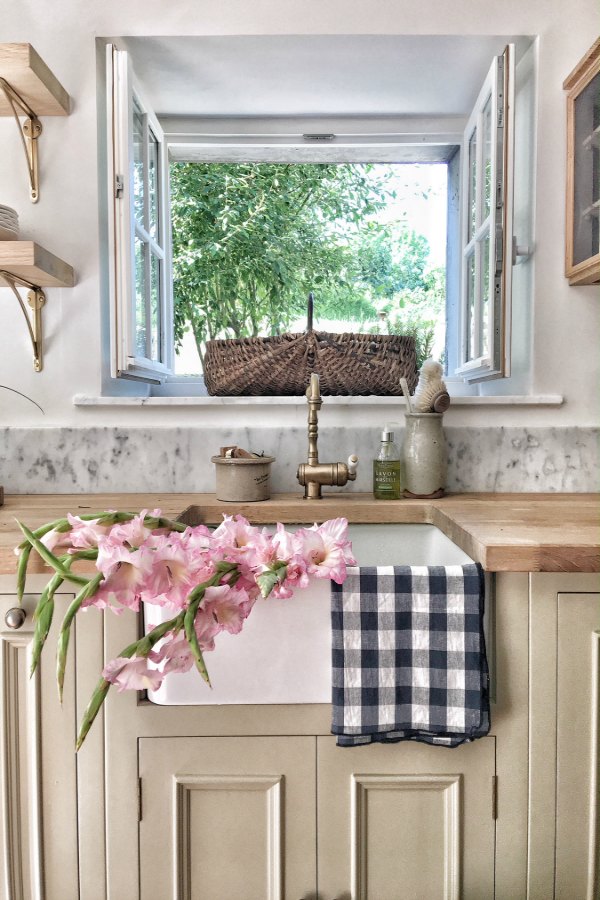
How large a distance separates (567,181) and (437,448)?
2.43ft

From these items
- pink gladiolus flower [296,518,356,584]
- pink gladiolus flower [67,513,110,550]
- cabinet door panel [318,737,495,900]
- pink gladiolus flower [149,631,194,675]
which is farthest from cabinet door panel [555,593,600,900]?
pink gladiolus flower [67,513,110,550]

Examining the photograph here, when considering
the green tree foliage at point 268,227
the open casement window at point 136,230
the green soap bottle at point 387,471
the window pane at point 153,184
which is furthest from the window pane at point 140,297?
the green soap bottle at point 387,471

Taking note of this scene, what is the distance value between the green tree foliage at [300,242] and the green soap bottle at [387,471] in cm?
65

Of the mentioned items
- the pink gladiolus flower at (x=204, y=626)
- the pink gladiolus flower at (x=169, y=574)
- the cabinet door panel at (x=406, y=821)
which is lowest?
the cabinet door panel at (x=406, y=821)

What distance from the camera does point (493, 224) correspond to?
1.55 metres

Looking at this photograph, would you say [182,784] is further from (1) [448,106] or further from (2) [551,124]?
(1) [448,106]

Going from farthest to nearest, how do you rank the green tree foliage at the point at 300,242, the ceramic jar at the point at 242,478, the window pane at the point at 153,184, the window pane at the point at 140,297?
the green tree foliage at the point at 300,242
the window pane at the point at 153,184
the window pane at the point at 140,297
the ceramic jar at the point at 242,478

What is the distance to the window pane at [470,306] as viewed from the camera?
68.9 inches

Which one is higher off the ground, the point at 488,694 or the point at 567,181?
the point at 567,181

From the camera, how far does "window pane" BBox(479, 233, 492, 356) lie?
1598 millimetres

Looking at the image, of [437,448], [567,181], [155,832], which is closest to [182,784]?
[155,832]

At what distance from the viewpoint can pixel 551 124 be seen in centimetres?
162

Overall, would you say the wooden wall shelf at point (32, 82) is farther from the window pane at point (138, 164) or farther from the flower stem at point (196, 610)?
the flower stem at point (196, 610)

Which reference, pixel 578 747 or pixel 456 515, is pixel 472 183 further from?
pixel 578 747
